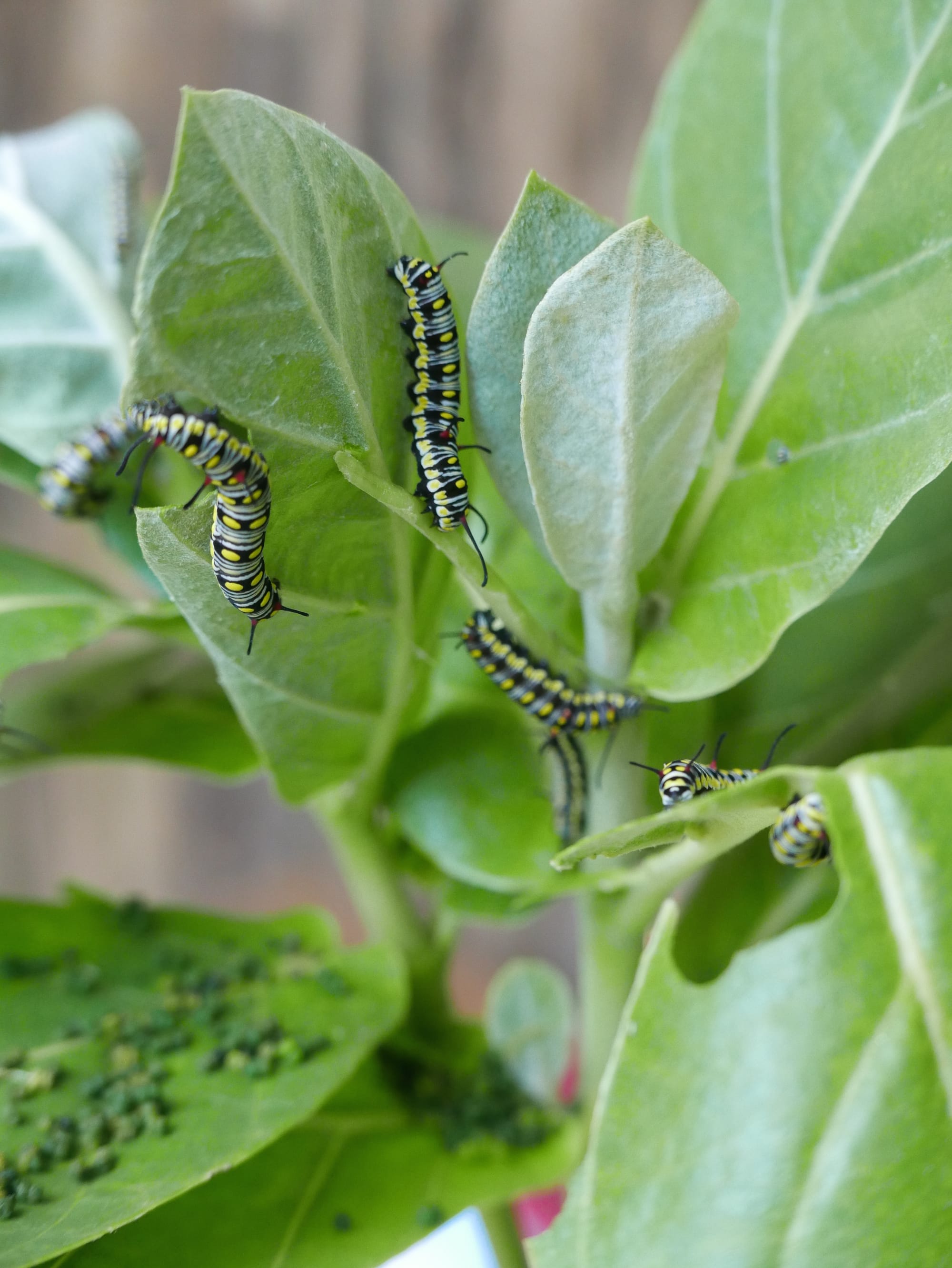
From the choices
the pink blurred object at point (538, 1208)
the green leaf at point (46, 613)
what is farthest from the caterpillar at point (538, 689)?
the pink blurred object at point (538, 1208)

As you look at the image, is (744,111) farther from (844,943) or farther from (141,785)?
(141,785)

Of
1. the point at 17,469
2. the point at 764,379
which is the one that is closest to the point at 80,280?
the point at 17,469

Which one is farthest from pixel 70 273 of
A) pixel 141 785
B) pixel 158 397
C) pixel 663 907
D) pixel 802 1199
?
pixel 141 785

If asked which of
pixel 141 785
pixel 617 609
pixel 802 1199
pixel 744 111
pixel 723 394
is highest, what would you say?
pixel 744 111

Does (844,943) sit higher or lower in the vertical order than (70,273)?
lower

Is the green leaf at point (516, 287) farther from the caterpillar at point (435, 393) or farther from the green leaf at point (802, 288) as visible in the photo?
the green leaf at point (802, 288)

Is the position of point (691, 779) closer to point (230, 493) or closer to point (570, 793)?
point (570, 793)
